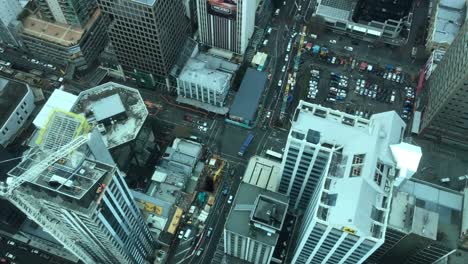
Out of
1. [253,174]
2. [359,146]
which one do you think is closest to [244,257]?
[253,174]

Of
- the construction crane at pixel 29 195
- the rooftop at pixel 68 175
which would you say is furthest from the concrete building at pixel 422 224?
the construction crane at pixel 29 195

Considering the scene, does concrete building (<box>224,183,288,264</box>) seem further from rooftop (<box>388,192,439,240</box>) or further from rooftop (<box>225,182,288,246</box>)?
rooftop (<box>388,192,439,240</box>)

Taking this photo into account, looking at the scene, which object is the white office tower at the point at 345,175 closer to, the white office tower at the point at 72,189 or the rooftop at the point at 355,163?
the rooftop at the point at 355,163

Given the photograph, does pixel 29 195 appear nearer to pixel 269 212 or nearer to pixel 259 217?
pixel 259 217

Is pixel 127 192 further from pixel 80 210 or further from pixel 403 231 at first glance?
pixel 403 231

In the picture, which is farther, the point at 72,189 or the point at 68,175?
the point at 68,175

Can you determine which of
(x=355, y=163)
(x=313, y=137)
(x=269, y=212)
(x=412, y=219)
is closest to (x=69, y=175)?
(x=269, y=212)

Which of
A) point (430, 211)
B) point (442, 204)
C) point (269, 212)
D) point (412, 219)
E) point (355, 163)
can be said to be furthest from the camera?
point (442, 204)

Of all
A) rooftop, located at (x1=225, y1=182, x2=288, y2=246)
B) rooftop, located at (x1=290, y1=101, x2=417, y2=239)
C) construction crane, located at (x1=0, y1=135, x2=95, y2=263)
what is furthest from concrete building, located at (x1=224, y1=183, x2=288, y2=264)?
construction crane, located at (x1=0, y1=135, x2=95, y2=263)
